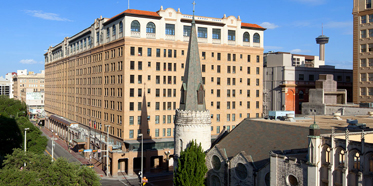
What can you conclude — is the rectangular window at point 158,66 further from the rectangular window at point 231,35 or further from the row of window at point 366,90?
the row of window at point 366,90

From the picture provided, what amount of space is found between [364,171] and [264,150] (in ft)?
45.9

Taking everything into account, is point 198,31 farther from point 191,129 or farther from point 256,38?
point 191,129

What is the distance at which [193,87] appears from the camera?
Result: 48.6 m

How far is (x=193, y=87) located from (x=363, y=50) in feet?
156

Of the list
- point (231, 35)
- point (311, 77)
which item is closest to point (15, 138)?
point (231, 35)

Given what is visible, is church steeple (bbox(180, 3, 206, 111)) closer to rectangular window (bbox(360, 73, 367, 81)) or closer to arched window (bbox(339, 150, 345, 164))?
arched window (bbox(339, 150, 345, 164))

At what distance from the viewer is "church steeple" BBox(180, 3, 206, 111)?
48.3 meters

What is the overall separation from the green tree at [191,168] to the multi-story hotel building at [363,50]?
4912cm

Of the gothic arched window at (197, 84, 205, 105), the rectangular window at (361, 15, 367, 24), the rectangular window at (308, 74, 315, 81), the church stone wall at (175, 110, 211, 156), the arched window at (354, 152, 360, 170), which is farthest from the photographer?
the rectangular window at (308, 74, 315, 81)

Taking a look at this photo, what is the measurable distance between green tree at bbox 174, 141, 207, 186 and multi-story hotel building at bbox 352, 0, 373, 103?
161 feet

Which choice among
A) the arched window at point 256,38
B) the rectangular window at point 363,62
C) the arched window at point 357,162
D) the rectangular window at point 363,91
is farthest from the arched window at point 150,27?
the arched window at point 357,162

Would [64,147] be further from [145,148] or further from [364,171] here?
[364,171]

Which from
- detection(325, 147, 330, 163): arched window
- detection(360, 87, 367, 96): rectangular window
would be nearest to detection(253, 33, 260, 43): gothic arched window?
detection(360, 87, 367, 96): rectangular window

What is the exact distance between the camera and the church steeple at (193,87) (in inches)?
1901
